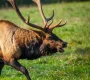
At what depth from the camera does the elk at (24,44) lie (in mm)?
8578

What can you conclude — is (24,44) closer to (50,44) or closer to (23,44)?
(23,44)

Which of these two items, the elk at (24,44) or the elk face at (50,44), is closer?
the elk at (24,44)

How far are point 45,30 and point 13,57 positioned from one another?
2.97 ft

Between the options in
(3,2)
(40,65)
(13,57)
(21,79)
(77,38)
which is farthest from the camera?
(3,2)

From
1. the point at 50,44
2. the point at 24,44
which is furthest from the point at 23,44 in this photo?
the point at 50,44

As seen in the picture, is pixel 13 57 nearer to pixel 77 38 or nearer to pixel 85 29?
pixel 77 38

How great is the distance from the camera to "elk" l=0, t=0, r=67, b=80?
8578mm

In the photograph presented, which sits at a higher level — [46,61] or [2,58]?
[2,58]

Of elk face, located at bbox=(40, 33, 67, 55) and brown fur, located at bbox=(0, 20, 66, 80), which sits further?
elk face, located at bbox=(40, 33, 67, 55)

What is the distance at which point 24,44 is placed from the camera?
873 cm

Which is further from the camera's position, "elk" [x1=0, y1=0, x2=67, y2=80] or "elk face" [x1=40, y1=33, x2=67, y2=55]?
"elk face" [x1=40, y1=33, x2=67, y2=55]

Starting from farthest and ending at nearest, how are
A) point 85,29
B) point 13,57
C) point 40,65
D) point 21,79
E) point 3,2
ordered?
point 3,2 < point 85,29 < point 40,65 < point 21,79 < point 13,57

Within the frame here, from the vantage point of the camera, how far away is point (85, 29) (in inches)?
653

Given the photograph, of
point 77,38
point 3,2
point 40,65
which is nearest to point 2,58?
point 40,65
